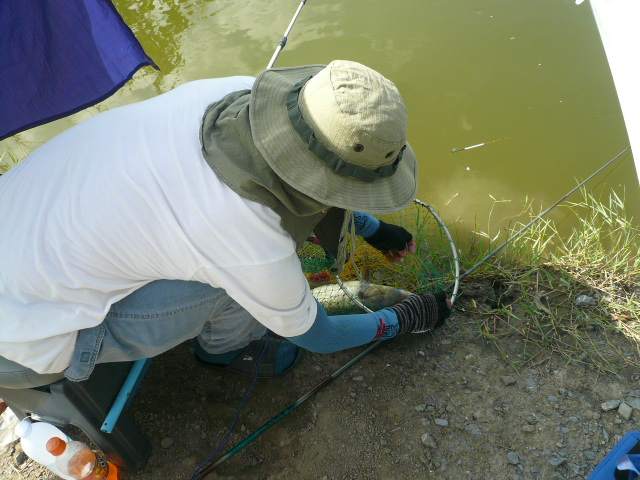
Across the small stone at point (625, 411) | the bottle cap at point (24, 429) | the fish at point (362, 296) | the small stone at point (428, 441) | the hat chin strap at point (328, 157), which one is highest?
the hat chin strap at point (328, 157)

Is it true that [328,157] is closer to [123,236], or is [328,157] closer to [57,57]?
[123,236]

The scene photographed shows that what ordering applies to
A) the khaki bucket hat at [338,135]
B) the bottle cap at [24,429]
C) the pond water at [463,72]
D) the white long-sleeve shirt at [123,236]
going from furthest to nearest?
the pond water at [463,72], the bottle cap at [24,429], the white long-sleeve shirt at [123,236], the khaki bucket hat at [338,135]

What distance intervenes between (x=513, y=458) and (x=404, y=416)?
0.47m

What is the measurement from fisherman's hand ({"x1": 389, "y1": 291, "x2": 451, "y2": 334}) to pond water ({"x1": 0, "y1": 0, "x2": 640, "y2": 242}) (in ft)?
3.17

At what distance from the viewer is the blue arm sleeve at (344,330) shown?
1.90 metres

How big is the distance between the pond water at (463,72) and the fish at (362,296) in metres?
0.84

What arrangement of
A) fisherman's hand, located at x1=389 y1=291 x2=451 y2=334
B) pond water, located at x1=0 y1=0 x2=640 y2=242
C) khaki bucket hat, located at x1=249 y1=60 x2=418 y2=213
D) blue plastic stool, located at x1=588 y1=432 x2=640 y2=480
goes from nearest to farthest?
1. khaki bucket hat, located at x1=249 y1=60 x2=418 y2=213
2. blue plastic stool, located at x1=588 y1=432 x2=640 y2=480
3. fisherman's hand, located at x1=389 y1=291 x2=451 y2=334
4. pond water, located at x1=0 y1=0 x2=640 y2=242

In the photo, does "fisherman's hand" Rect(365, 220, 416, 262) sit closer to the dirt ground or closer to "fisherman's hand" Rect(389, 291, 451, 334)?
"fisherman's hand" Rect(389, 291, 451, 334)

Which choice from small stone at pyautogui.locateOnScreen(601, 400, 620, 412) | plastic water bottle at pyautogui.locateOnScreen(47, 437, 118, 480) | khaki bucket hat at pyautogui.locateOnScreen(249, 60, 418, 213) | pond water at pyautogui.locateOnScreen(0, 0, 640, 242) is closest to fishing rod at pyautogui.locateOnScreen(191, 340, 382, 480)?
plastic water bottle at pyautogui.locateOnScreen(47, 437, 118, 480)

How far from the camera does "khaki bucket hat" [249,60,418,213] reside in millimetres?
1349

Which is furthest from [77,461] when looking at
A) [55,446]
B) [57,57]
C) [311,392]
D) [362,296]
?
[57,57]

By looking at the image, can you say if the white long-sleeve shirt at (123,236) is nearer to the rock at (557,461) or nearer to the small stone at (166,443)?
the small stone at (166,443)

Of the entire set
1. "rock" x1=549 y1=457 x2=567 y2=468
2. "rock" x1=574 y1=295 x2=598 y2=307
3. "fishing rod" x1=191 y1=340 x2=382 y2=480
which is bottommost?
"rock" x1=574 y1=295 x2=598 y2=307

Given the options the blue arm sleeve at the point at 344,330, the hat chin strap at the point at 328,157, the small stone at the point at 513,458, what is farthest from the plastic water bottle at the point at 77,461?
the small stone at the point at 513,458
